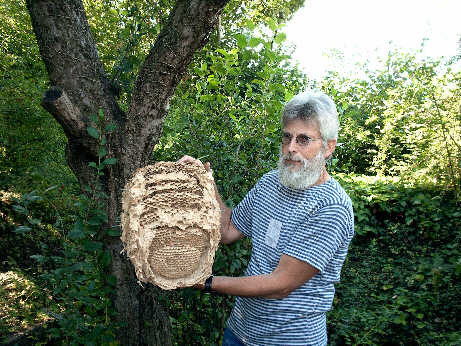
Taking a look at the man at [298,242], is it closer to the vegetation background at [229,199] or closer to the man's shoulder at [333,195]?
the man's shoulder at [333,195]

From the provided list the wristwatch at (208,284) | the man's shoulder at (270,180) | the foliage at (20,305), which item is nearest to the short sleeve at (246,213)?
the man's shoulder at (270,180)

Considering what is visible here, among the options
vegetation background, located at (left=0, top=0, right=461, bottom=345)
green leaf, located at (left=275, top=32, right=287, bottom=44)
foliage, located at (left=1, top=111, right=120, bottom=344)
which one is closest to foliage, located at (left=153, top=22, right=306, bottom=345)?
vegetation background, located at (left=0, top=0, right=461, bottom=345)

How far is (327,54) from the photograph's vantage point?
930 cm

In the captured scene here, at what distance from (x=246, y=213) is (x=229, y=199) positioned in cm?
28

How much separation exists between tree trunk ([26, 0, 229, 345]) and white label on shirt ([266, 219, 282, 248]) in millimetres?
787

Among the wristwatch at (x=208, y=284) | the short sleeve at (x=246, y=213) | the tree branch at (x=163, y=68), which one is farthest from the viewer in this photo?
the short sleeve at (x=246, y=213)

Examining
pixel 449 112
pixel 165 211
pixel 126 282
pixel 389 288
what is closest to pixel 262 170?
pixel 126 282

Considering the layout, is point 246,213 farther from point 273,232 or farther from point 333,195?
point 333,195

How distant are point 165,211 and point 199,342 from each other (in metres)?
1.72

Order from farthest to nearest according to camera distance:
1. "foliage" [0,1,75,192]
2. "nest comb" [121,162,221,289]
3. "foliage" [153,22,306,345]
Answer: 1. "foliage" [0,1,75,192]
2. "foliage" [153,22,306,345]
3. "nest comb" [121,162,221,289]

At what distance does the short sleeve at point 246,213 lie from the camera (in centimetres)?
196

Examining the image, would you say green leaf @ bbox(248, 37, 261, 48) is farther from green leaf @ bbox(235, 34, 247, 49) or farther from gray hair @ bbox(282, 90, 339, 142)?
gray hair @ bbox(282, 90, 339, 142)

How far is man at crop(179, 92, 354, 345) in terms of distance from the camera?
5.04ft

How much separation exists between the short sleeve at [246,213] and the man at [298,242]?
0.13 metres
